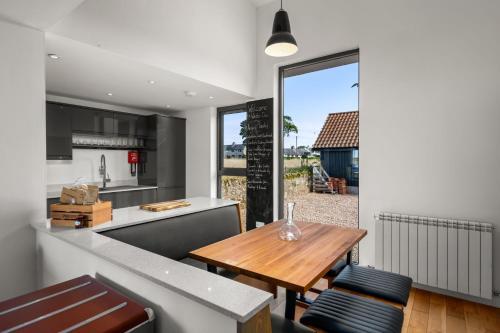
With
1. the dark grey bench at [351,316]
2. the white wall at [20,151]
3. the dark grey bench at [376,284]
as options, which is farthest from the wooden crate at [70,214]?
the dark grey bench at [376,284]

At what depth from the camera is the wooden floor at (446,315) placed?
2.24 m

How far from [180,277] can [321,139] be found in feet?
10.0

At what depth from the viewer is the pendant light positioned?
226 centimetres

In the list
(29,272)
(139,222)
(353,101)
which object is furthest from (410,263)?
(29,272)

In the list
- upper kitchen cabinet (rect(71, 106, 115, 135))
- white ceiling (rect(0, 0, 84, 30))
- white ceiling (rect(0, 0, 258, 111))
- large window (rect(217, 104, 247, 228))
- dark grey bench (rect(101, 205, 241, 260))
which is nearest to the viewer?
white ceiling (rect(0, 0, 84, 30))

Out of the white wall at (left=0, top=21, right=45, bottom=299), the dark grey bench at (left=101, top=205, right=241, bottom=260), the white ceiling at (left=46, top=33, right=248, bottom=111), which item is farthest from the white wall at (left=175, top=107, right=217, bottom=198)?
the white wall at (left=0, top=21, right=45, bottom=299)

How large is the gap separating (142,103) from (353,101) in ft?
10.7

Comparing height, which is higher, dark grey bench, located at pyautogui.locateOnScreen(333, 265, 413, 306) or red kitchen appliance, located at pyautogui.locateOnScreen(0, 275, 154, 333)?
red kitchen appliance, located at pyautogui.locateOnScreen(0, 275, 154, 333)

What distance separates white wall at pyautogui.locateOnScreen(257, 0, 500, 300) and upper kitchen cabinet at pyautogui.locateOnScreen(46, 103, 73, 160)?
368 centimetres

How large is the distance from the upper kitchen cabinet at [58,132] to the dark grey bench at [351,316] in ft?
12.5

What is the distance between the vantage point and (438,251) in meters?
2.71

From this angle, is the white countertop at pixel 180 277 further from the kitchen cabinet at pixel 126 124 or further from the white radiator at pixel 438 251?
the kitchen cabinet at pixel 126 124

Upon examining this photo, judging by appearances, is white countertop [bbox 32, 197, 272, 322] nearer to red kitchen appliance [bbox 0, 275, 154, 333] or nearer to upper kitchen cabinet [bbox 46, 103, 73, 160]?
Answer: red kitchen appliance [bbox 0, 275, 154, 333]

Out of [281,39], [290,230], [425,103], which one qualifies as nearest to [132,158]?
[281,39]
